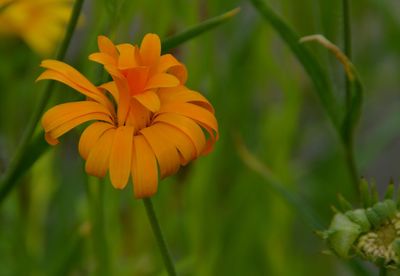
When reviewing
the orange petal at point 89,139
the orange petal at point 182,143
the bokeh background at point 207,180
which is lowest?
the bokeh background at point 207,180

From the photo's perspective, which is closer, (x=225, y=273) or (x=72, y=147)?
(x=225, y=273)

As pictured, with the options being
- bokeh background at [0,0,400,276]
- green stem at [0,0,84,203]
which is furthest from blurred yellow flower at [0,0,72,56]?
green stem at [0,0,84,203]

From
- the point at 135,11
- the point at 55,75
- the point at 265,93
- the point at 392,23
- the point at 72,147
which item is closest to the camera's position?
the point at 55,75

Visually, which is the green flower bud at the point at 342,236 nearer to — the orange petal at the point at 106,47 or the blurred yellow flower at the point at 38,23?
the orange petal at the point at 106,47

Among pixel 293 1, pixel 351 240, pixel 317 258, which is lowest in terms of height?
pixel 317 258

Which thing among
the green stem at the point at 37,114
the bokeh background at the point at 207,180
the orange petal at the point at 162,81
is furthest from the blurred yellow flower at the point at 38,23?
the orange petal at the point at 162,81

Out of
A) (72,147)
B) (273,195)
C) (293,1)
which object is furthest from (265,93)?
(72,147)

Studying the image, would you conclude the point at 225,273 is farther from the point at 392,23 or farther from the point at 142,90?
the point at 142,90
